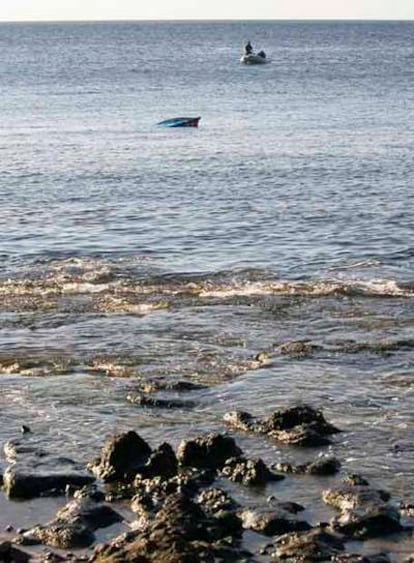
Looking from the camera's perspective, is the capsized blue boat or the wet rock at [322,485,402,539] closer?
the wet rock at [322,485,402,539]

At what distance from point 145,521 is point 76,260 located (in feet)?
71.0

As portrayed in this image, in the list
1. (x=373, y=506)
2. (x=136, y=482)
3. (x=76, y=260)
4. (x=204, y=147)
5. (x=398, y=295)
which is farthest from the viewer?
(x=204, y=147)

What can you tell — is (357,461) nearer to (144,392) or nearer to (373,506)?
(373,506)

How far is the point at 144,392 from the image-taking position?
27172 millimetres

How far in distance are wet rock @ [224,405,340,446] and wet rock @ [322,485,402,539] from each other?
2.58m

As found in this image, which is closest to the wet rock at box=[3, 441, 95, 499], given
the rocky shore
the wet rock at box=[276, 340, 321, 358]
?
the rocky shore

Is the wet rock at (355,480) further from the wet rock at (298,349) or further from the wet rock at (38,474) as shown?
the wet rock at (298,349)

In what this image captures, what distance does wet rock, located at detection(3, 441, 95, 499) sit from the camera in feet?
70.8

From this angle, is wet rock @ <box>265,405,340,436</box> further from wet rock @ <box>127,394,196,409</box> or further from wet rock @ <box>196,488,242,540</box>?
wet rock @ <box>196,488,242,540</box>

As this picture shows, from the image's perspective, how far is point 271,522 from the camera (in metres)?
19.9

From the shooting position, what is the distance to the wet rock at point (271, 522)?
19844mm

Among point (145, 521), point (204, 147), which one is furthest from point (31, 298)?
point (204, 147)

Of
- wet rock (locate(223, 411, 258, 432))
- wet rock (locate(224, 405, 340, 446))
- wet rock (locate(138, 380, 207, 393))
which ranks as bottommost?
wet rock (locate(138, 380, 207, 393))

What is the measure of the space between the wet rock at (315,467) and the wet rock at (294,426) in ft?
3.36
